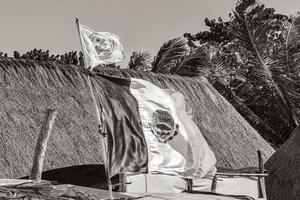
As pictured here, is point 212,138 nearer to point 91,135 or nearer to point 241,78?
point 91,135

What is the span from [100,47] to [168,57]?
11323 millimetres

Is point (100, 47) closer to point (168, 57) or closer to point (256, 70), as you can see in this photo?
point (168, 57)

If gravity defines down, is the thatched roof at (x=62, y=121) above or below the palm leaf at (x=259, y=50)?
below

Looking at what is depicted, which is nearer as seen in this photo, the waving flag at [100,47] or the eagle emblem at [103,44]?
the waving flag at [100,47]

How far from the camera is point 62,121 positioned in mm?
12156

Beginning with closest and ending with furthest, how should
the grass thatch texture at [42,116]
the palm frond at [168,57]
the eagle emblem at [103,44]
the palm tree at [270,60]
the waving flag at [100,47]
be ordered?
the waving flag at [100,47], the eagle emblem at [103,44], the grass thatch texture at [42,116], the palm frond at [168,57], the palm tree at [270,60]

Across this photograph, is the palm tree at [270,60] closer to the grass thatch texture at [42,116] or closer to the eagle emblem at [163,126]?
the grass thatch texture at [42,116]

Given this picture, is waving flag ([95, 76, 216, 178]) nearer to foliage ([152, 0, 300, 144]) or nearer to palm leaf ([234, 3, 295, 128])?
foliage ([152, 0, 300, 144])

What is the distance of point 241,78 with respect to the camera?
2253cm

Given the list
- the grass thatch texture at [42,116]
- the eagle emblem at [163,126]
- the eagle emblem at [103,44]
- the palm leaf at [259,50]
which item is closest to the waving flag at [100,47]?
the eagle emblem at [103,44]

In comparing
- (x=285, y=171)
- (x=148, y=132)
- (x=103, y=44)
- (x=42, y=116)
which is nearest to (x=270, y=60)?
(x=285, y=171)

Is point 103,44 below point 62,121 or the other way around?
the other way around

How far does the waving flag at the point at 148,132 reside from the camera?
7.52 metres

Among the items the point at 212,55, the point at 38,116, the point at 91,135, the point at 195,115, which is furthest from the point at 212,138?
the point at 212,55
